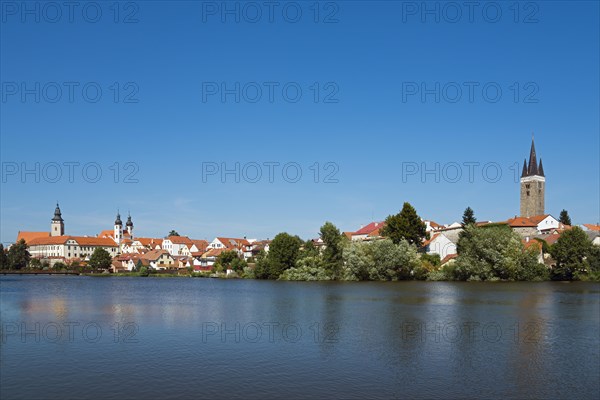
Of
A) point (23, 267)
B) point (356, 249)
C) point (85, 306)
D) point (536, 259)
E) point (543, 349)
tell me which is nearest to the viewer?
point (543, 349)

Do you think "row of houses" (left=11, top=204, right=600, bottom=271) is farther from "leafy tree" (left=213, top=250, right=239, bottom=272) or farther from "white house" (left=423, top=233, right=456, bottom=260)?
"leafy tree" (left=213, top=250, right=239, bottom=272)

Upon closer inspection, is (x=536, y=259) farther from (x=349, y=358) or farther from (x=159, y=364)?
(x=159, y=364)

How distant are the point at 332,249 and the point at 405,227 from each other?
13370mm

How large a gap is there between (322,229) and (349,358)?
5683cm

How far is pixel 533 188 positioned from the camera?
472 feet

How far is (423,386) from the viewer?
54.6 feet

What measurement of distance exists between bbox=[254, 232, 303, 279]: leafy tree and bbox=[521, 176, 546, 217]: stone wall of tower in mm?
84367

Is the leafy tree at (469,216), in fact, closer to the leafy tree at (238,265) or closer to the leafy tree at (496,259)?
the leafy tree at (496,259)

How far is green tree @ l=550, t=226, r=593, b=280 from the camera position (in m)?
67.0

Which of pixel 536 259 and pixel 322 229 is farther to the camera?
pixel 322 229

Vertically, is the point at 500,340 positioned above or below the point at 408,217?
below

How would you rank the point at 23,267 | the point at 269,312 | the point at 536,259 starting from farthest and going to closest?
the point at 23,267, the point at 536,259, the point at 269,312

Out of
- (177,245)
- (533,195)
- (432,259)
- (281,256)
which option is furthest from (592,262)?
(177,245)

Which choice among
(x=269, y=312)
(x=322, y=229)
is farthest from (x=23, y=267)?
(x=269, y=312)
